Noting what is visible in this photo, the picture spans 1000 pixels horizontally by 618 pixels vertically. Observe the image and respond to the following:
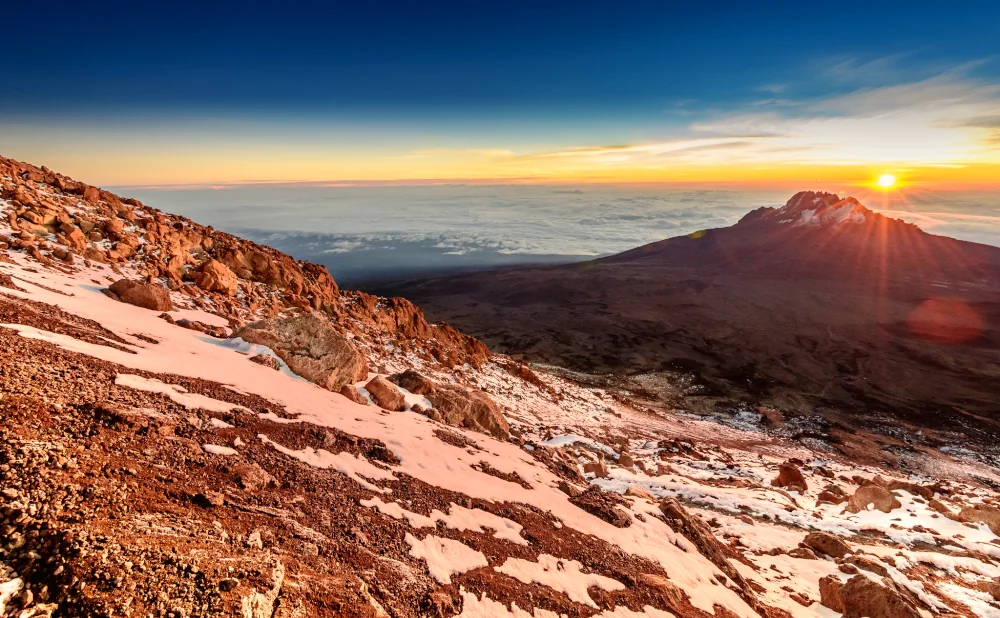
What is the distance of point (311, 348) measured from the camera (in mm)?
10812

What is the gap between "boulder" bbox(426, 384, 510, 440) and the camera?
39.9ft

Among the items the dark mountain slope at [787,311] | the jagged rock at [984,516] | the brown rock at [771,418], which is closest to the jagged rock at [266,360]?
the jagged rock at [984,516]

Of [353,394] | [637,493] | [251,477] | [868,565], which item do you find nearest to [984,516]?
[868,565]

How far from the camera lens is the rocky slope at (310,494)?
3445 mm

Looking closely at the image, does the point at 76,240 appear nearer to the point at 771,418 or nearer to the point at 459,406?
the point at 459,406

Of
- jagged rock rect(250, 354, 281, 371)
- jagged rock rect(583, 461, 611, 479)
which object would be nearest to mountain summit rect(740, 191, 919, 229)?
jagged rock rect(583, 461, 611, 479)

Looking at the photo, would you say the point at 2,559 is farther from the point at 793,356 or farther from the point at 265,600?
the point at 793,356

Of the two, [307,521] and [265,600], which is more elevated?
[265,600]

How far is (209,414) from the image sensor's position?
632 cm

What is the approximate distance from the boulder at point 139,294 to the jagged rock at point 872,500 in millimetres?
19733

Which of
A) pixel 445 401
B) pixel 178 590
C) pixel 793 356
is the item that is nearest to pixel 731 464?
pixel 445 401

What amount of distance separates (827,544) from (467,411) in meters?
8.69

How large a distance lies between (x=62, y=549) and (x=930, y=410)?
52639 millimetres

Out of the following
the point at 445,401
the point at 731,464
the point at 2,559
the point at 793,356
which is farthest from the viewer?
the point at 793,356
